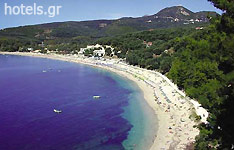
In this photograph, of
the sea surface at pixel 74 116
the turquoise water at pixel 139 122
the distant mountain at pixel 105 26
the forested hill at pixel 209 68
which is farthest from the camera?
the distant mountain at pixel 105 26

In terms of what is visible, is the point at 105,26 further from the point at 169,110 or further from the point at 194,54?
the point at 194,54

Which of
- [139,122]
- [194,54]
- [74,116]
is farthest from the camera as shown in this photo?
[74,116]

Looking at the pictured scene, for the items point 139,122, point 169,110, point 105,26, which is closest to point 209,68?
point 169,110

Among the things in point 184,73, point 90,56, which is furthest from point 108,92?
point 90,56

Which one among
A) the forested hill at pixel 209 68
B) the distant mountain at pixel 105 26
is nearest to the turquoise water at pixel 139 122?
the forested hill at pixel 209 68

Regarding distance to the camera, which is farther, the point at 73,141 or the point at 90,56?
the point at 90,56

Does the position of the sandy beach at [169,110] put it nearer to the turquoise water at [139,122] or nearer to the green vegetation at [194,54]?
the turquoise water at [139,122]

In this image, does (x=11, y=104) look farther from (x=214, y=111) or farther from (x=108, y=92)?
(x=214, y=111)
